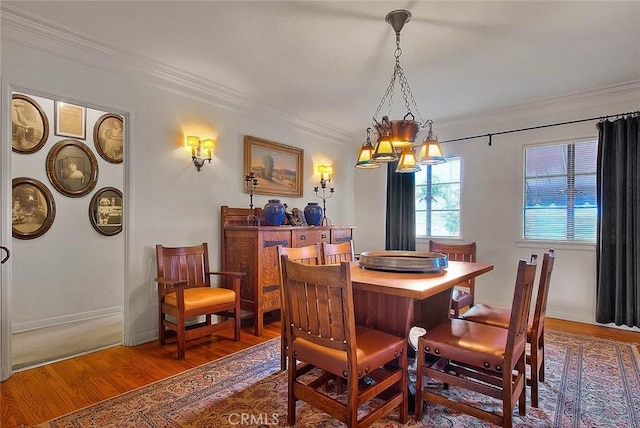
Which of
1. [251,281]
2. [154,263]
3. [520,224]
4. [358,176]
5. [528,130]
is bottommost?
[251,281]

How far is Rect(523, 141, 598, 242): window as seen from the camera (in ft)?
12.5

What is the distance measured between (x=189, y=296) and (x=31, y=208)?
2.06m

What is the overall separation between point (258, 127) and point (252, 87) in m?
0.60

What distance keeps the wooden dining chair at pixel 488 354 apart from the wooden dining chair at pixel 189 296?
1847 millimetres

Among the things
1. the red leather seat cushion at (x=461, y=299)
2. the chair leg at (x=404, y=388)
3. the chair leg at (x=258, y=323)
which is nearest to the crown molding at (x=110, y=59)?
the chair leg at (x=258, y=323)

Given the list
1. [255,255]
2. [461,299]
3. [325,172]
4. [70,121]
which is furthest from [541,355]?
[70,121]

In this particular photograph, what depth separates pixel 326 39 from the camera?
2639 millimetres

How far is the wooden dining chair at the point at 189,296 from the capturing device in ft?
9.16

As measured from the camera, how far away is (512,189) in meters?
4.23

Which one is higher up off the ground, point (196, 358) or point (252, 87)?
point (252, 87)

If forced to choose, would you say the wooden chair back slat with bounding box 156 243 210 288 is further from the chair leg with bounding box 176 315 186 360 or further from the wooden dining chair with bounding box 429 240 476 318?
the wooden dining chair with bounding box 429 240 476 318

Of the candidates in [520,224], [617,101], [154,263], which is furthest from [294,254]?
[617,101]

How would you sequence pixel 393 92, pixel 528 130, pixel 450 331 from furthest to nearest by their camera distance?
pixel 528 130
pixel 393 92
pixel 450 331

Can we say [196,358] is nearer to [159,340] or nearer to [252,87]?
[159,340]
